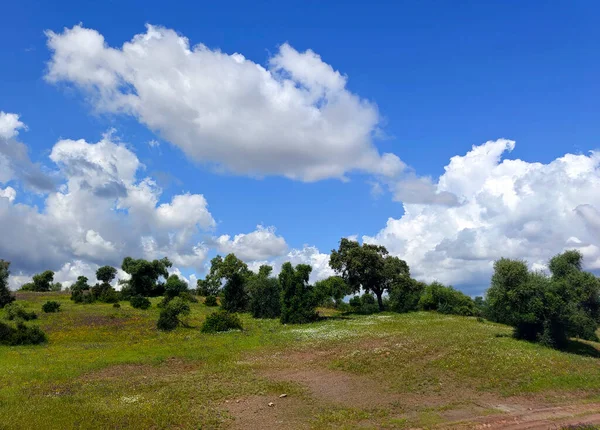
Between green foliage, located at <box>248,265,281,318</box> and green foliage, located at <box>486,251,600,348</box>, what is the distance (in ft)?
126

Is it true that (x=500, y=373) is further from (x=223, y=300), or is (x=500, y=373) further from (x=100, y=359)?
(x=223, y=300)

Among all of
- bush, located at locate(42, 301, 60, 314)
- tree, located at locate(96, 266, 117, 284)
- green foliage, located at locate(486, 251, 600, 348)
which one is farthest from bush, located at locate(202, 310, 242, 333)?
tree, located at locate(96, 266, 117, 284)

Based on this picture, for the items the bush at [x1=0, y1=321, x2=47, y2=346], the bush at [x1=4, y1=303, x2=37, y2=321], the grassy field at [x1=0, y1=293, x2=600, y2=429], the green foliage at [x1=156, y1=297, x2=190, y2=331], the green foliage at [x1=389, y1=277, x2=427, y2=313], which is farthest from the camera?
the green foliage at [x1=389, y1=277, x2=427, y2=313]

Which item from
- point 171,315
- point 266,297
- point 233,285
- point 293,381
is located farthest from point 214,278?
point 293,381

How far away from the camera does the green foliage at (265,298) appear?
7112 cm

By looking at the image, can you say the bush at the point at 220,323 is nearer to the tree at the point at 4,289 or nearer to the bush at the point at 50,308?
the bush at the point at 50,308

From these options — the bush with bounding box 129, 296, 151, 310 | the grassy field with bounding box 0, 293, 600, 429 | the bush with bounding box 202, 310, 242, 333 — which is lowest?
the grassy field with bounding box 0, 293, 600, 429

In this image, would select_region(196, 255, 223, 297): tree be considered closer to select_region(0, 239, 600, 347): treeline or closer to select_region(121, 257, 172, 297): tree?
select_region(0, 239, 600, 347): treeline

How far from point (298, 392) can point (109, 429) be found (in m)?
10.3

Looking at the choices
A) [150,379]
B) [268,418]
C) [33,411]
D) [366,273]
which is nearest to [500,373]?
[268,418]

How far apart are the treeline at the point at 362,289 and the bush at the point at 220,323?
0.12 meters

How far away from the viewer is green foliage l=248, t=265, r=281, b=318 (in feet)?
A: 233

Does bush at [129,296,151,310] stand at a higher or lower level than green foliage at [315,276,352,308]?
lower

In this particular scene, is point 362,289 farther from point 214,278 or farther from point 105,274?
point 105,274
